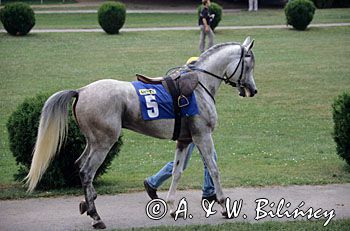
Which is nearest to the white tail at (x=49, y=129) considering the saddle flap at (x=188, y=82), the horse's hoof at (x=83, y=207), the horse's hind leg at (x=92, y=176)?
the horse's hind leg at (x=92, y=176)

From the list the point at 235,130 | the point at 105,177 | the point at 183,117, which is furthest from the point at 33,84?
the point at 183,117

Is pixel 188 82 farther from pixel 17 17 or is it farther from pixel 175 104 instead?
pixel 17 17

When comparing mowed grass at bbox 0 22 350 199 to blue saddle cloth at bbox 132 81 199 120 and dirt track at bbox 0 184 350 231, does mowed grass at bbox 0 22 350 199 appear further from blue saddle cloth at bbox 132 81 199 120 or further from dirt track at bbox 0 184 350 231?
blue saddle cloth at bbox 132 81 199 120

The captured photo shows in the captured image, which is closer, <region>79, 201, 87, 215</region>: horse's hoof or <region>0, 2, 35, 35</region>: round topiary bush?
<region>79, 201, 87, 215</region>: horse's hoof

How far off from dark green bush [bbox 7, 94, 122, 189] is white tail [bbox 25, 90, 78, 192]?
1.84 meters

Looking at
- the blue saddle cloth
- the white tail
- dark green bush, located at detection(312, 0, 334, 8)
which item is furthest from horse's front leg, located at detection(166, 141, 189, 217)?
dark green bush, located at detection(312, 0, 334, 8)

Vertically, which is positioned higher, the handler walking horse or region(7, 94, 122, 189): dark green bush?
the handler walking horse

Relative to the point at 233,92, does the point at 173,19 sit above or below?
below

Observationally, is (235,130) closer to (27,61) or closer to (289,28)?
(27,61)

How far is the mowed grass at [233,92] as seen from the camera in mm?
13492

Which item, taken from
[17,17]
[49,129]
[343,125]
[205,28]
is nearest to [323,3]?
[205,28]

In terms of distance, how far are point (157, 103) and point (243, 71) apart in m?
1.33

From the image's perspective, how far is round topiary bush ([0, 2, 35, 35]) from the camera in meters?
33.7

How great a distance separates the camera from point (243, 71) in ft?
34.4
